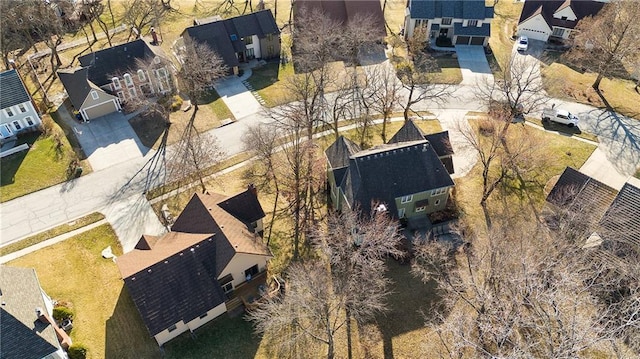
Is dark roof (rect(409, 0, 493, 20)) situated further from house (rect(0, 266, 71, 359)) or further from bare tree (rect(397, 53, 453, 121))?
house (rect(0, 266, 71, 359))

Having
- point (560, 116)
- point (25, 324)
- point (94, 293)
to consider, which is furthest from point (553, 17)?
point (25, 324)

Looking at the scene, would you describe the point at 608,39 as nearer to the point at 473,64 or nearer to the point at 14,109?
the point at 473,64

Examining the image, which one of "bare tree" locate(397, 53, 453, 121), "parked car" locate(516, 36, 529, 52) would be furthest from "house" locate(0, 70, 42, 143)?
"parked car" locate(516, 36, 529, 52)

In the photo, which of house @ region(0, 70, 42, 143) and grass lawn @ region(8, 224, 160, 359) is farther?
house @ region(0, 70, 42, 143)

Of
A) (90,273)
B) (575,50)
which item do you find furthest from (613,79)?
(90,273)

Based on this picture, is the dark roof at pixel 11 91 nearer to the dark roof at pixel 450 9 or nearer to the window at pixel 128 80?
the window at pixel 128 80
